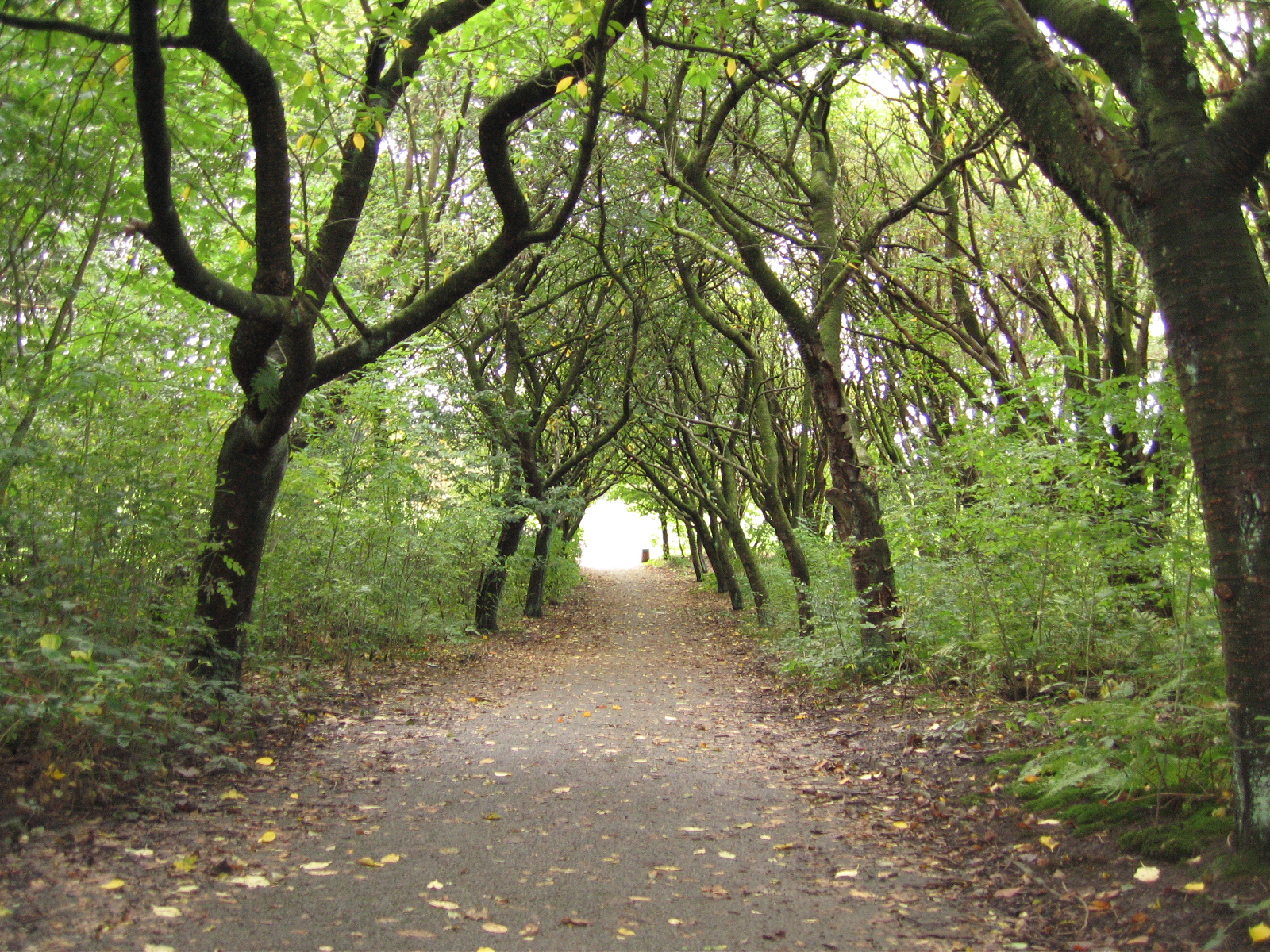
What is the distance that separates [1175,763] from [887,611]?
5.11 m

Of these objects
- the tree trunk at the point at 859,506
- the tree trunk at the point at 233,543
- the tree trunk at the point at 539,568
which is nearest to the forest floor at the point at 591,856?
the tree trunk at the point at 233,543

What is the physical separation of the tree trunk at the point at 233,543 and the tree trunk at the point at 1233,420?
5.90 metres

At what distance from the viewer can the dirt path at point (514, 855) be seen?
352 centimetres

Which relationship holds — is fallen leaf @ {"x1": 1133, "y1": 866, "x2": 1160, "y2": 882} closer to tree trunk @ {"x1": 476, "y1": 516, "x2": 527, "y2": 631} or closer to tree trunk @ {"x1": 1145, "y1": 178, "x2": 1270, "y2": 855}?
tree trunk @ {"x1": 1145, "y1": 178, "x2": 1270, "y2": 855}

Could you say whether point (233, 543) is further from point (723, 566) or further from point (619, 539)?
point (619, 539)

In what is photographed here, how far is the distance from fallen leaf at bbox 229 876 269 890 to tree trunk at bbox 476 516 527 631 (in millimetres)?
11556

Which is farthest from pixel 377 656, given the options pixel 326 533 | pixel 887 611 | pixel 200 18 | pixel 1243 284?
pixel 1243 284

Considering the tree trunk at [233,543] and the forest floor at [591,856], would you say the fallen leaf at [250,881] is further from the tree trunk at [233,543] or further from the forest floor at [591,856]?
the tree trunk at [233,543]

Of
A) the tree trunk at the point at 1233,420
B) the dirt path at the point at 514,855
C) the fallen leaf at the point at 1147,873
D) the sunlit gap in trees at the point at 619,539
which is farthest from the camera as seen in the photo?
the sunlit gap in trees at the point at 619,539

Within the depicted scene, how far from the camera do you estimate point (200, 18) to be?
15.8ft

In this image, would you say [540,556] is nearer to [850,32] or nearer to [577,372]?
[577,372]

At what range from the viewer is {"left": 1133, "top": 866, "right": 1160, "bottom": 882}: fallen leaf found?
3691 millimetres

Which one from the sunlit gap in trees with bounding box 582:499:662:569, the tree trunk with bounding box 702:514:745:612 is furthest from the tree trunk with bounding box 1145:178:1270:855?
the sunlit gap in trees with bounding box 582:499:662:569

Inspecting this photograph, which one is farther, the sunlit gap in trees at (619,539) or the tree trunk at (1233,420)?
the sunlit gap in trees at (619,539)
